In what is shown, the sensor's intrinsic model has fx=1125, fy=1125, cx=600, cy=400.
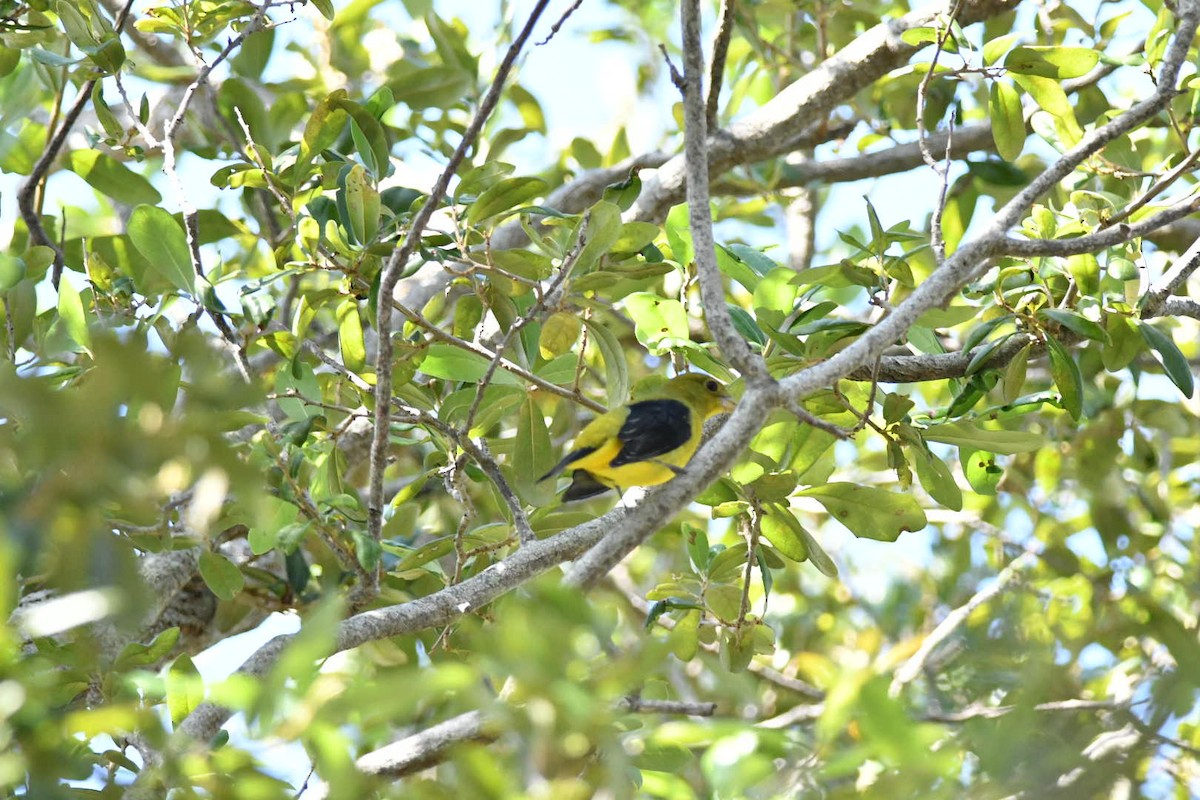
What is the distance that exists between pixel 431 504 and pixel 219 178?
2560 mm

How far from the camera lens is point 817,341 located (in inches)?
146

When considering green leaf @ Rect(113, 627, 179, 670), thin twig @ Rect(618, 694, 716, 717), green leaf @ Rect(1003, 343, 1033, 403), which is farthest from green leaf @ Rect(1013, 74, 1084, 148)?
green leaf @ Rect(113, 627, 179, 670)

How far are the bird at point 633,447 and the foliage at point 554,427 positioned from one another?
0.43 feet

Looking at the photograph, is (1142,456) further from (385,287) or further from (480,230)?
(385,287)

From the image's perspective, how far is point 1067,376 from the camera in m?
3.57

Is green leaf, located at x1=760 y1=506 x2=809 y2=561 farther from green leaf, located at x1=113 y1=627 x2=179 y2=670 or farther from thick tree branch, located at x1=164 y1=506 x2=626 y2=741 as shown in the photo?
green leaf, located at x1=113 y1=627 x2=179 y2=670

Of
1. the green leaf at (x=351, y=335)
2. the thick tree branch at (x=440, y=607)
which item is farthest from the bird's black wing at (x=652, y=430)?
the green leaf at (x=351, y=335)

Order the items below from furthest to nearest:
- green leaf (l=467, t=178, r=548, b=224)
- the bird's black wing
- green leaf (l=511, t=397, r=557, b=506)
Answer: green leaf (l=511, t=397, r=557, b=506) < the bird's black wing < green leaf (l=467, t=178, r=548, b=224)

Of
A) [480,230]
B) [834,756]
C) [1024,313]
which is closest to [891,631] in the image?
[1024,313]

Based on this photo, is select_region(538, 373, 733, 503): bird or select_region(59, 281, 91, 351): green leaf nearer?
select_region(59, 281, 91, 351): green leaf

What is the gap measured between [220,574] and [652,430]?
163cm

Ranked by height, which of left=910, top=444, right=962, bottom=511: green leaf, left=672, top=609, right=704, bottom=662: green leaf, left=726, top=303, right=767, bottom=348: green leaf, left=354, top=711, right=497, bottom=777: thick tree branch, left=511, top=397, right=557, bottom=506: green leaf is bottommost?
left=672, top=609, right=704, bottom=662: green leaf

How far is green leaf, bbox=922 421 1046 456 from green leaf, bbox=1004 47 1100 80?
1273 millimetres

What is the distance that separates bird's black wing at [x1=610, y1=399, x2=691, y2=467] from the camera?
3.90m
